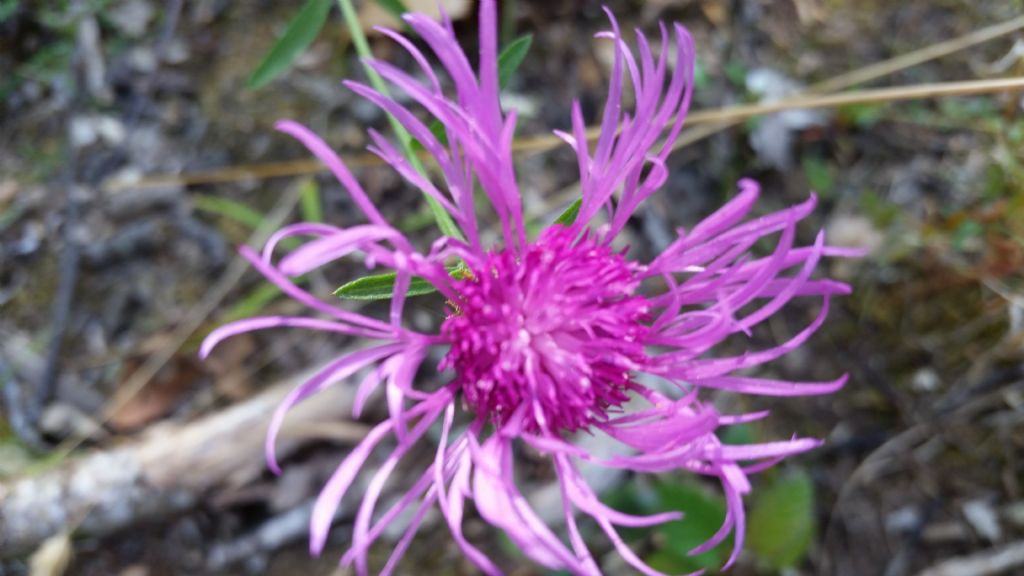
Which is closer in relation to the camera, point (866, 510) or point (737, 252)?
point (737, 252)

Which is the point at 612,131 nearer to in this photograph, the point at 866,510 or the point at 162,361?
the point at 162,361

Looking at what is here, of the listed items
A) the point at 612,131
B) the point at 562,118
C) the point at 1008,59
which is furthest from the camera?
the point at 562,118

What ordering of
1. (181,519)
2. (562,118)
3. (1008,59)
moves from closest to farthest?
(1008,59) < (181,519) < (562,118)

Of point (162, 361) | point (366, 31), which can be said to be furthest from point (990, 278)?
point (162, 361)

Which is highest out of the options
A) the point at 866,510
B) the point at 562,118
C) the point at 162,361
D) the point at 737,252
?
the point at 737,252

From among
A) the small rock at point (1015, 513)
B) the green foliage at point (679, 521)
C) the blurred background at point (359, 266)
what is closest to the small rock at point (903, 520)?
the blurred background at point (359, 266)

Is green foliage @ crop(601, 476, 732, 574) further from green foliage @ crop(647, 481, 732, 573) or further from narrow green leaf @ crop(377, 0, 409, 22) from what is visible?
narrow green leaf @ crop(377, 0, 409, 22)

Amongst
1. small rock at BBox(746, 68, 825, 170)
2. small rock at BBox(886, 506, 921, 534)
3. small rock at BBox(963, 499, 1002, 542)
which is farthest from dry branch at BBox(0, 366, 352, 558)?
small rock at BBox(963, 499, 1002, 542)
